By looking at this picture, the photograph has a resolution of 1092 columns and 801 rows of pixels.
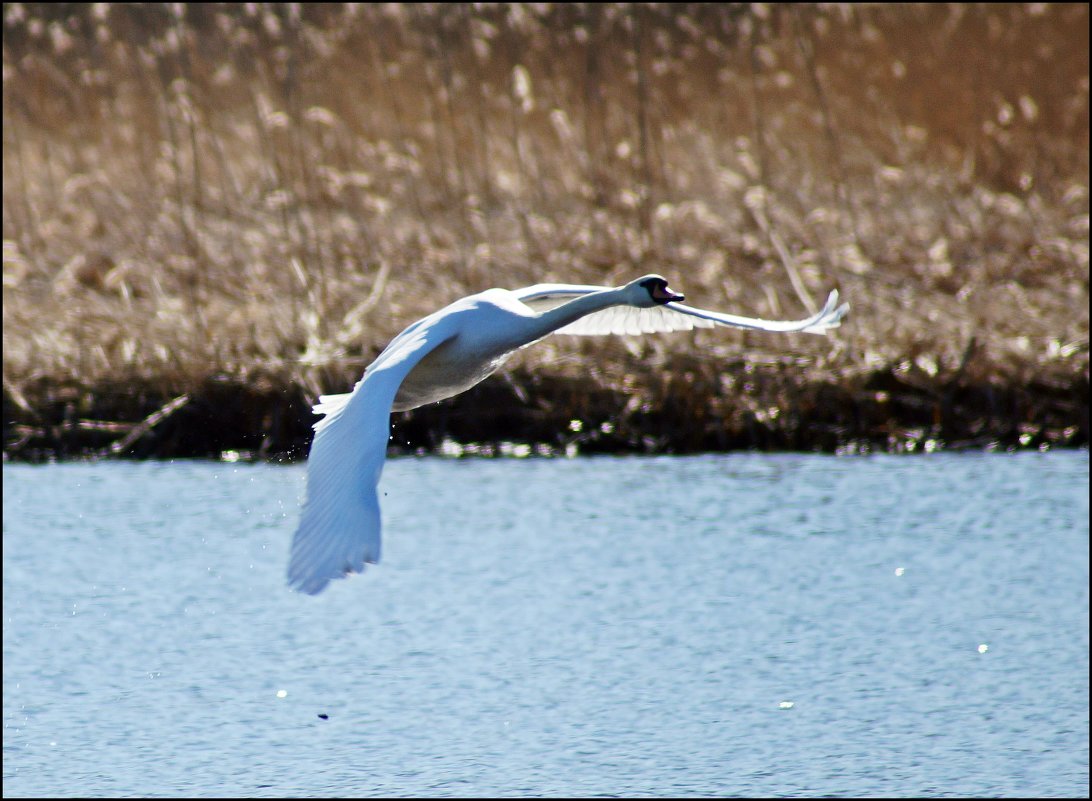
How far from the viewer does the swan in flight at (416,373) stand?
11.0 feet

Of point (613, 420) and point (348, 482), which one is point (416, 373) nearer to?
point (348, 482)

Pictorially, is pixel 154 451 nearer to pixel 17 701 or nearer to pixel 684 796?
pixel 17 701

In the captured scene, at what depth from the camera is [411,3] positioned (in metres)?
10.7

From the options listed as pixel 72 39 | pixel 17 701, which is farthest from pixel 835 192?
pixel 17 701

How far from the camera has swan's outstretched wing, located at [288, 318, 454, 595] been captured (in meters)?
3.31

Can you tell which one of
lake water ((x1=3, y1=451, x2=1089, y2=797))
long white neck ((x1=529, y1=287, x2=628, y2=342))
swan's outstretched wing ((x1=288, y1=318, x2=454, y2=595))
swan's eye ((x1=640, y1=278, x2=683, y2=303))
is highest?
swan's eye ((x1=640, y1=278, x2=683, y2=303))

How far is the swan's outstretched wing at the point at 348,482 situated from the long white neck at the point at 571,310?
14.0 inches

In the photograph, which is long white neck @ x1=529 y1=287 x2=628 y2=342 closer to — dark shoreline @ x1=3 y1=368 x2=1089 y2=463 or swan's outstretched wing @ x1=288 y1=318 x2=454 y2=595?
swan's outstretched wing @ x1=288 y1=318 x2=454 y2=595

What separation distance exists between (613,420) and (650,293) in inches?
145

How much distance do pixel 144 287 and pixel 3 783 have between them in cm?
475

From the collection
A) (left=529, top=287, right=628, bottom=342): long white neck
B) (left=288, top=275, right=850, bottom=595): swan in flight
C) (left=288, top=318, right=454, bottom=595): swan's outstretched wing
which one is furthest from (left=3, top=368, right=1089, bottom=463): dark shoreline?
(left=288, top=318, right=454, bottom=595): swan's outstretched wing

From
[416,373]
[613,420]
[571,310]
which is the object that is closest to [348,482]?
[416,373]

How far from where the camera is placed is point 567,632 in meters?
6.13

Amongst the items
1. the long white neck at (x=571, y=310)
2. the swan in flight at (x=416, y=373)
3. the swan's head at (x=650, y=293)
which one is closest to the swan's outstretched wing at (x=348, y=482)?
the swan in flight at (x=416, y=373)
